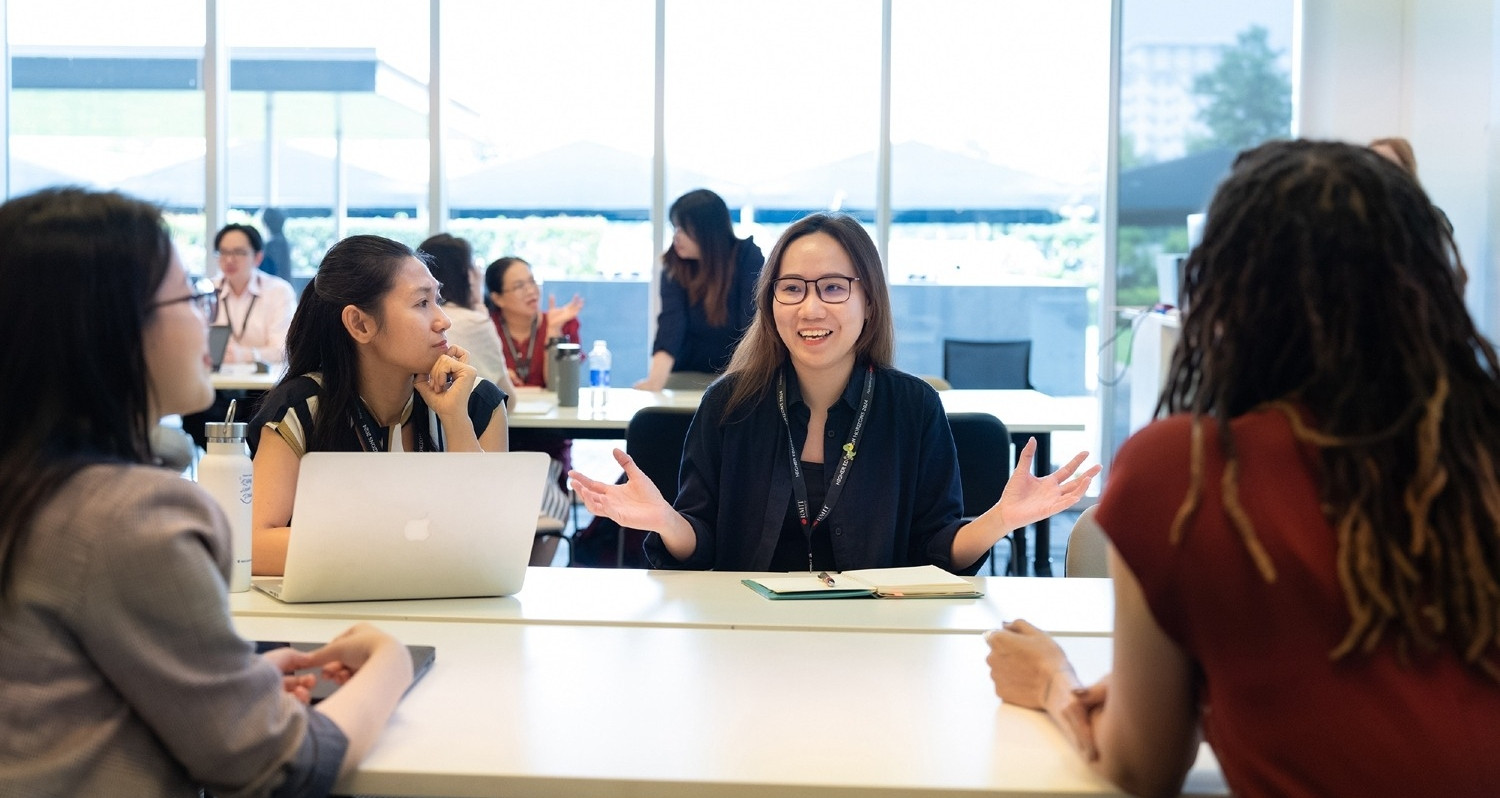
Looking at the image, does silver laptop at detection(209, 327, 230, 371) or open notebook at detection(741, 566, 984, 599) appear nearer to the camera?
open notebook at detection(741, 566, 984, 599)

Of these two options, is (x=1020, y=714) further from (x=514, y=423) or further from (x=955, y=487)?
(x=514, y=423)

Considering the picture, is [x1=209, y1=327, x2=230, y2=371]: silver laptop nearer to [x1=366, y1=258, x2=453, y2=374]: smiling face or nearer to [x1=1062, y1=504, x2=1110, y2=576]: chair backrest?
[x1=366, y1=258, x2=453, y2=374]: smiling face

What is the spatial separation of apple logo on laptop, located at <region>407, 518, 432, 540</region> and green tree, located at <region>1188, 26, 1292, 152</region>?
5.88m

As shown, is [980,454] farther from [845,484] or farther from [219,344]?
A: [219,344]

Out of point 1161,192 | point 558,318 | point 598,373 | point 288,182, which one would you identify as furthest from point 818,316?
point 288,182

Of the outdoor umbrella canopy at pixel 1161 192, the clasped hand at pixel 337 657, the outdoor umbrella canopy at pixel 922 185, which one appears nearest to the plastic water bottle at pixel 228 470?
the clasped hand at pixel 337 657

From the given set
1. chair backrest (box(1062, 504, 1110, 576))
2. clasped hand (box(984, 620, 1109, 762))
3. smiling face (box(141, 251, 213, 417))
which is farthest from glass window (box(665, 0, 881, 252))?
smiling face (box(141, 251, 213, 417))

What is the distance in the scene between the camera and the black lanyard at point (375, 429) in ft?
7.98

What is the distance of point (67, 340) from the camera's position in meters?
1.19

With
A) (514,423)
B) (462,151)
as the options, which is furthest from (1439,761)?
(462,151)

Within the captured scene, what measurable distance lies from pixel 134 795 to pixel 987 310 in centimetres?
637

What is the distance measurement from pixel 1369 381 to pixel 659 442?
226cm

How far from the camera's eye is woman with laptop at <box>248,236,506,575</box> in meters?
2.36

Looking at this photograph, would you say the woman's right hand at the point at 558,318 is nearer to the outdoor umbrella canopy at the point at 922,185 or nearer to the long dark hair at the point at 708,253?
the long dark hair at the point at 708,253
